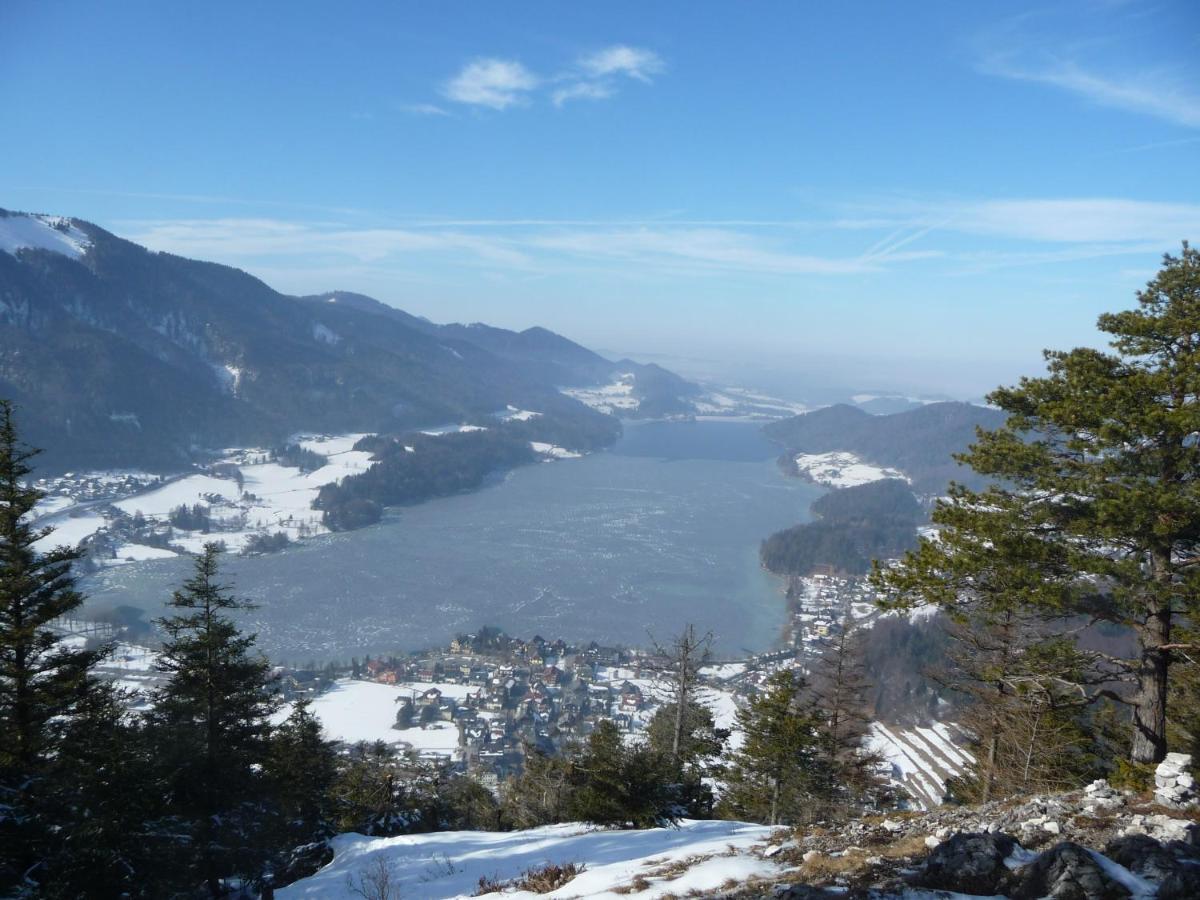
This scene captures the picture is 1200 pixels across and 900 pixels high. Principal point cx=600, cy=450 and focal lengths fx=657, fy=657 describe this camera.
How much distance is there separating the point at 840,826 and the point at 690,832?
2.11 metres

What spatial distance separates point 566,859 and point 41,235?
179 m

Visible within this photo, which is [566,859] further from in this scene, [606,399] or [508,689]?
[606,399]

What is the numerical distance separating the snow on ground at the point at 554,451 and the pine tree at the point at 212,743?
332 ft

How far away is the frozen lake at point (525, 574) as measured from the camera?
135ft

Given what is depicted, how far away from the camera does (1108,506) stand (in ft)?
19.6

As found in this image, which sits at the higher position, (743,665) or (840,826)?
(840,826)

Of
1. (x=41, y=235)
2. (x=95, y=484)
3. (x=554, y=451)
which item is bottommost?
(x=95, y=484)

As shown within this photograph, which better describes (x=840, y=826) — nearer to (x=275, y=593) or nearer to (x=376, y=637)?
(x=376, y=637)

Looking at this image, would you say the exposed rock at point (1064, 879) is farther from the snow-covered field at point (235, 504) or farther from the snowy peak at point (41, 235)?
the snowy peak at point (41, 235)

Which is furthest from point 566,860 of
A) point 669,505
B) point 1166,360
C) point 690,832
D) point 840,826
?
point 669,505

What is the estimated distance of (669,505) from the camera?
7731cm

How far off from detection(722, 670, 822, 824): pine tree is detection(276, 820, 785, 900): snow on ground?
3.63m

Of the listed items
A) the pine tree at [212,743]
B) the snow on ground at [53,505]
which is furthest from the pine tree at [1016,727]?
the snow on ground at [53,505]

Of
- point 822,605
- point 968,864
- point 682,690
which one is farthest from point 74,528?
point 968,864
